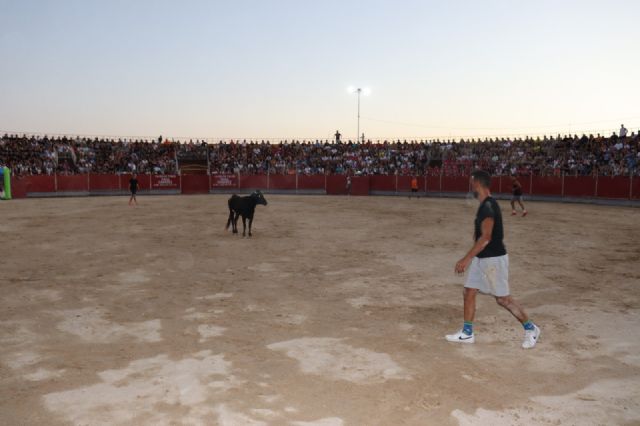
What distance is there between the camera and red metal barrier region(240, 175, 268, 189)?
37000 millimetres

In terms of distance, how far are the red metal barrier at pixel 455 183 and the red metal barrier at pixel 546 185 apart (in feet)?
14.0

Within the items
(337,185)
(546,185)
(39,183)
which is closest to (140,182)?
(39,183)

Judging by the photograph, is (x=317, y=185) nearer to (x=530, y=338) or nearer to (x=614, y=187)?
(x=614, y=187)

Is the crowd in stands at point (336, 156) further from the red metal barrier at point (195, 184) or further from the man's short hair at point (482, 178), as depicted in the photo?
the man's short hair at point (482, 178)

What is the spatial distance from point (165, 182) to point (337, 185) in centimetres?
1240

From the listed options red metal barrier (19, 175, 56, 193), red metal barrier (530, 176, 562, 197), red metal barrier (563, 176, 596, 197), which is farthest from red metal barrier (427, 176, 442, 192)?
red metal barrier (19, 175, 56, 193)

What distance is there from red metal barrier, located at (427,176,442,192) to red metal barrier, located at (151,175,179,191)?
1782 centimetres

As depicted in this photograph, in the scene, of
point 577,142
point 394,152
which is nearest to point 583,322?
point 577,142

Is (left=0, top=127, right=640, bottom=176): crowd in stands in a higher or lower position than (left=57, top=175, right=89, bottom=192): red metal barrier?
higher

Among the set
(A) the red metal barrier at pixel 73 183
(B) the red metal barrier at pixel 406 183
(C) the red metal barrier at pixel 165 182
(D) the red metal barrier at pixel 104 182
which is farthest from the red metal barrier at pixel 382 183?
(A) the red metal barrier at pixel 73 183

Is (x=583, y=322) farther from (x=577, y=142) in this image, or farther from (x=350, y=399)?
(x=577, y=142)

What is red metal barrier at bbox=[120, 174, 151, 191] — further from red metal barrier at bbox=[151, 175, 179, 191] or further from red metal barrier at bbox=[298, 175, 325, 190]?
red metal barrier at bbox=[298, 175, 325, 190]

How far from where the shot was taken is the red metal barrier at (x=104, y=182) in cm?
3297

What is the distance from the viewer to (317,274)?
841cm
